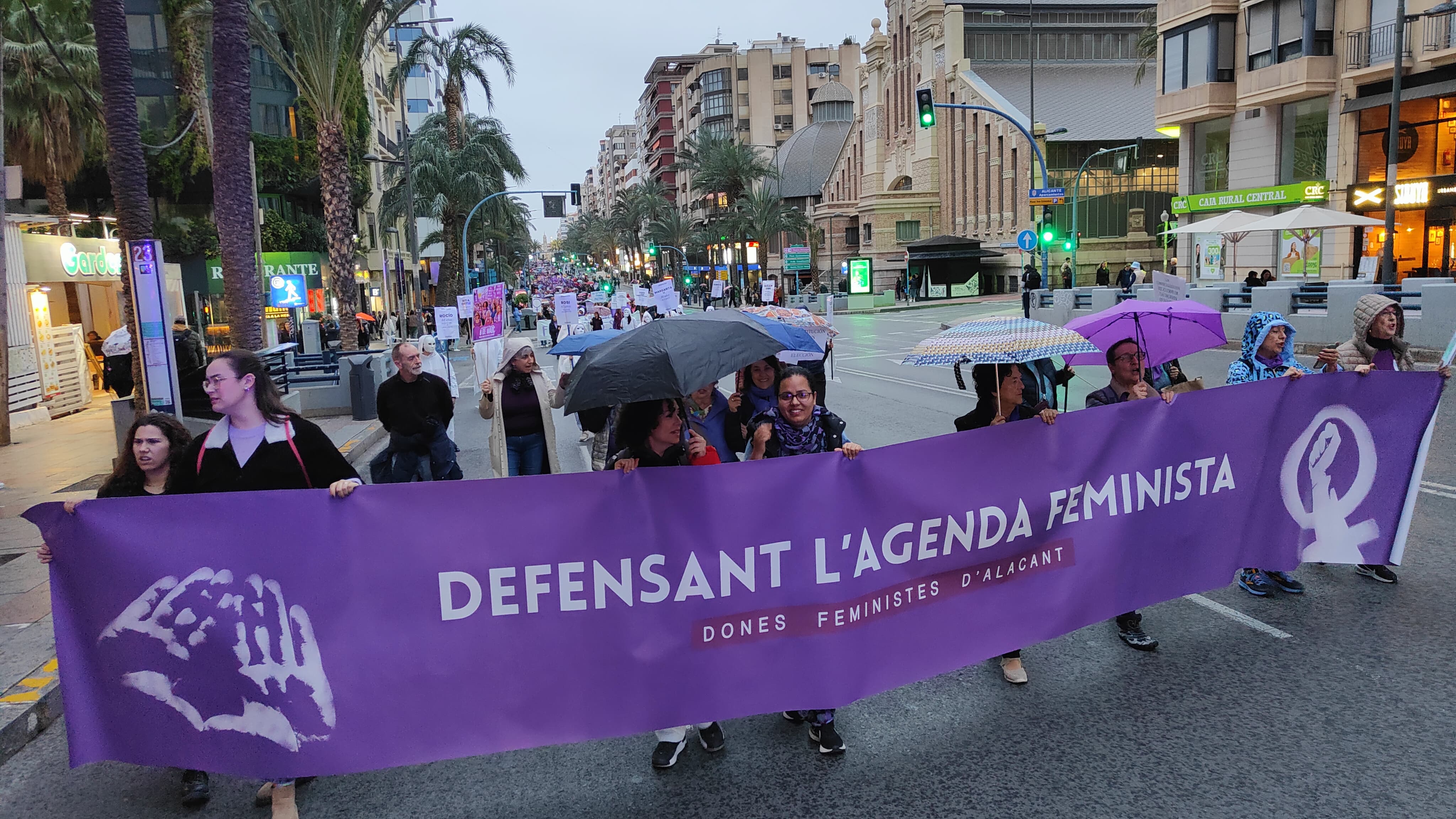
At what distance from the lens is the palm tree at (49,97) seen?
31.4 metres

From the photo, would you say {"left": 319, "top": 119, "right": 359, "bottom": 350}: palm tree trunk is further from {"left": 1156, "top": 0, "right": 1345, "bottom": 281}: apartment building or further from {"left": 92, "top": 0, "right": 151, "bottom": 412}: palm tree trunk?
{"left": 1156, "top": 0, "right": 1345, "bottom": 281}: apartment building

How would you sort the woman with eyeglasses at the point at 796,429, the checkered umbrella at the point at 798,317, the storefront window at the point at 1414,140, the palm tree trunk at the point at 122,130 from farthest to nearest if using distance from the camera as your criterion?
the storefront window at the point at 1414,140 → the palm tree trunk at the point at 122,130 → the checkered umbrella at the point at 798,317 → the woman with eyeglasses at the point at 796,429

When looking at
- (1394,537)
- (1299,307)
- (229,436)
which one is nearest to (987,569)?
(1394,537)

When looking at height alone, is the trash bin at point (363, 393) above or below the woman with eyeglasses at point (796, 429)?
below

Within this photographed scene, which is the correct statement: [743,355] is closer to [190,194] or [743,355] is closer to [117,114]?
[117,114]

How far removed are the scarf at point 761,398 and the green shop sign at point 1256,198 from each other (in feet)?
102

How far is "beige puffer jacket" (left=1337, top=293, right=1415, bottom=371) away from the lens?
598 cm

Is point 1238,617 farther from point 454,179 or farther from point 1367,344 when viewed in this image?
point 454,179

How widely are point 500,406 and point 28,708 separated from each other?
10.4ft

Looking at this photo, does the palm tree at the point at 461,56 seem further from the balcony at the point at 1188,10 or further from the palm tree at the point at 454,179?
the balcony at the point at 1188,10

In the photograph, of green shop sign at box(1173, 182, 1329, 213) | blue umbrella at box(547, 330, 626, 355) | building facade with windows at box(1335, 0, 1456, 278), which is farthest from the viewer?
green shop sign at box(1173, 182, 1329, 213)

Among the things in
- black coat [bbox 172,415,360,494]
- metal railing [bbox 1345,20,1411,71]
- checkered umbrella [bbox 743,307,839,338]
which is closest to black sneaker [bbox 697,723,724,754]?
black coat [bbox 172,415,360,494]

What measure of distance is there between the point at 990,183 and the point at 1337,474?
58.7 metres

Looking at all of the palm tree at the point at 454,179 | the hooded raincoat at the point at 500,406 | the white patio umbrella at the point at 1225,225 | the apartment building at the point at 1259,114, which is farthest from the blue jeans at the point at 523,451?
the palm tree at the point at 454,179
